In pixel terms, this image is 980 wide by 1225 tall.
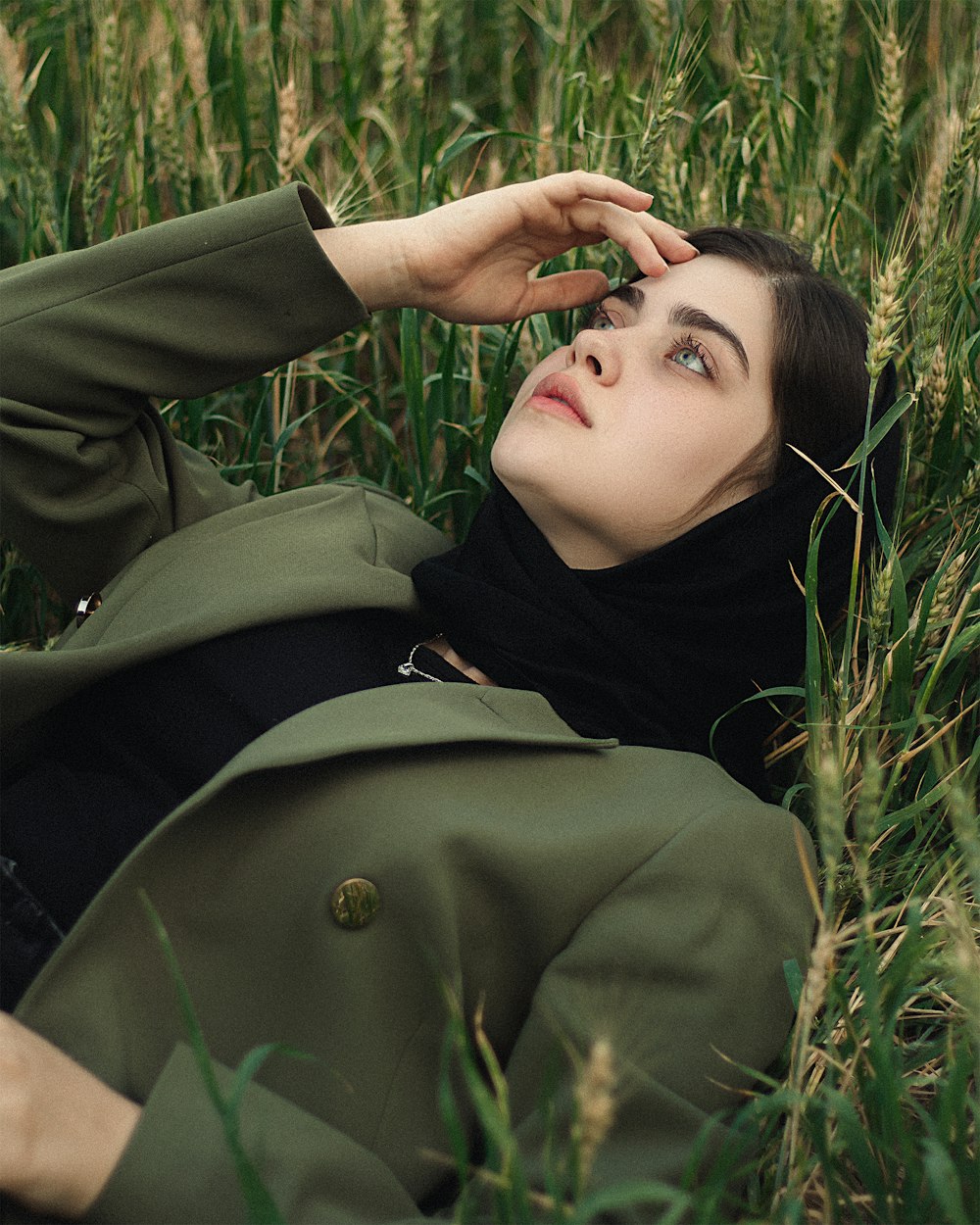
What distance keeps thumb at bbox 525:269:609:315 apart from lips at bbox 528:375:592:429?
0.39 m

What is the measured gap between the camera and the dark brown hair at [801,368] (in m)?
2.06

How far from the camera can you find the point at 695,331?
2027 mm

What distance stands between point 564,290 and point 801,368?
53 cm

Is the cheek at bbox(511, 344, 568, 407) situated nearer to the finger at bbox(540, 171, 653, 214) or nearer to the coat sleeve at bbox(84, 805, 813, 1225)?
the finger at bbox(540, 171, 653, 214)

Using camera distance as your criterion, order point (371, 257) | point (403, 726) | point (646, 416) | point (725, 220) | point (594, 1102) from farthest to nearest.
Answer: point (725, 220) < point (371, 257) < point (646, 416) < point (403, 726) < point (594, 1102)

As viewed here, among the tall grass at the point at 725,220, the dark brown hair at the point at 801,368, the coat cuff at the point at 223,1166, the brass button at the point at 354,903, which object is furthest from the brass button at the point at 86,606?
the dark brown hair at the point at 801,368

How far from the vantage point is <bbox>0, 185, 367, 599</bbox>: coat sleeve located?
1984mm

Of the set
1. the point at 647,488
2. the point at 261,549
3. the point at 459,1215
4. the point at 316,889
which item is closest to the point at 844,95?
the point at 647,488

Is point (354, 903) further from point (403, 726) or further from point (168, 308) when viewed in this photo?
point (168, 308)

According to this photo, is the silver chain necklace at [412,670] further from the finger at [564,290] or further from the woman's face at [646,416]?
the finger at [564,290]

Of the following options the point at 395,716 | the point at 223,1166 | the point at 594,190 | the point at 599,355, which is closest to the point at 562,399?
the point at 599,355

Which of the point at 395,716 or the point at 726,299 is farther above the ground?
the point at 726,299

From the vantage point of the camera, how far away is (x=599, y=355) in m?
2.02

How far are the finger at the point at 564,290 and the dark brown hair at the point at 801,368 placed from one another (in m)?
0.28
